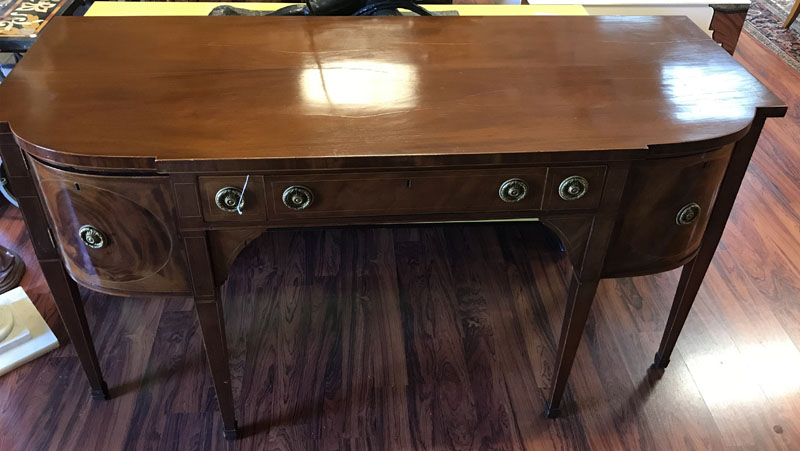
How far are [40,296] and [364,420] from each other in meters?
0.95

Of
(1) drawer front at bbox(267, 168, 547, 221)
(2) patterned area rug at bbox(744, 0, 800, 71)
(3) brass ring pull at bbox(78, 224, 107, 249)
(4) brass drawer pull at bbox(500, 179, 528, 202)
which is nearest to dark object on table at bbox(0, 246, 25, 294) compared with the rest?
(3) brass ring pull at bbox(78, 224, 107, 249)

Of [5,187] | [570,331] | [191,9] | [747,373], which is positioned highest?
[191,9]

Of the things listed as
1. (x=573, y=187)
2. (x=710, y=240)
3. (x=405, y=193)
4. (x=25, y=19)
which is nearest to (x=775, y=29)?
(x=710, y=240)

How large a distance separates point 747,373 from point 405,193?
3.54 feet

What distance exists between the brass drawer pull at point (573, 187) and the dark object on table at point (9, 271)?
1.48 m

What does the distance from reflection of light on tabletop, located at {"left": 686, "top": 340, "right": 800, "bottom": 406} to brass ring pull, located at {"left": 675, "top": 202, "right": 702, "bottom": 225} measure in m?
0.55

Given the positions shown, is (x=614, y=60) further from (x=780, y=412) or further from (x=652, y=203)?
(x=780, y=412)

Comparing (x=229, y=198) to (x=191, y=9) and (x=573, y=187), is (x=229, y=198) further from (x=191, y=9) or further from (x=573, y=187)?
(x=191, y=9)

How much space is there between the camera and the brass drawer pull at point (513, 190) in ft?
3.57

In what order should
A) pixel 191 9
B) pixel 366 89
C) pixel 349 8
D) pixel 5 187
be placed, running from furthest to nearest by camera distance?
pixel 5 187 < pixel 191 9 < pixel 349 8 < pixel 366 89

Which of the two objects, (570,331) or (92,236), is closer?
(92,236)

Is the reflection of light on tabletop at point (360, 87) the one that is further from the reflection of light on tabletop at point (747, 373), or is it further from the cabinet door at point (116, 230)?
the reflection of light on tabletop at point (747, 373)

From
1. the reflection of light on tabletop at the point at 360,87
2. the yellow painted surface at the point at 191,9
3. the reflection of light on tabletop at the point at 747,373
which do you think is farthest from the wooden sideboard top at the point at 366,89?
the reflection of light on tabletop at the point at 747,373

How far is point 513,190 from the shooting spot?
1.09 metres
